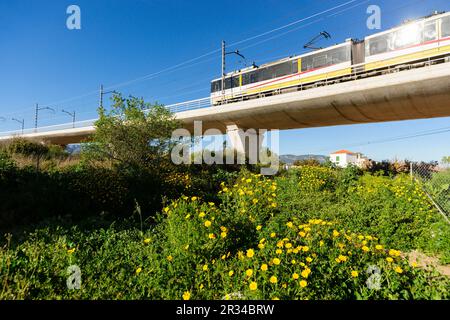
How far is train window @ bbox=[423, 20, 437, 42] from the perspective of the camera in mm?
13383

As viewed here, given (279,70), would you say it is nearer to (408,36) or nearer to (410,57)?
(408,36)

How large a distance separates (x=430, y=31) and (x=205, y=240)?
16911mm

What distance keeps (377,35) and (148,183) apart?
16.4 m

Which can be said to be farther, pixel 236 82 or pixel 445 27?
pixel 236 82

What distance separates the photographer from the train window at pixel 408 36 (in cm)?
1402

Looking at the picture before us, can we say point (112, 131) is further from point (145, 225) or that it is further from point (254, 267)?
point (254, 267)

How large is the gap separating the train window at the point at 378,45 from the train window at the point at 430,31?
181 centimetres

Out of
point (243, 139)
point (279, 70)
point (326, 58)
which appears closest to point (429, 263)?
point (326, 58)

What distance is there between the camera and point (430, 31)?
13539 mm

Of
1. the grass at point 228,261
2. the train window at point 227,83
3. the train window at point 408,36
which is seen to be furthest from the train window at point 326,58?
the grass at point 228,261

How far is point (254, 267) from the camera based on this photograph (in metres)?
3.05

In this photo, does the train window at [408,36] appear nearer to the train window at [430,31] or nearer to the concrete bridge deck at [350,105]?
the train window at [430,31]

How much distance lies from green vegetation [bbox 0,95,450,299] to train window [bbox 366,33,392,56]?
10003mm
